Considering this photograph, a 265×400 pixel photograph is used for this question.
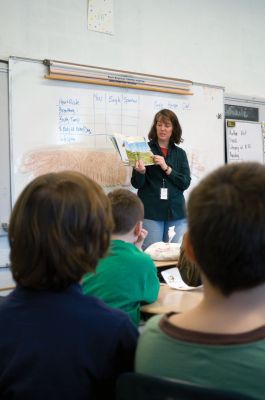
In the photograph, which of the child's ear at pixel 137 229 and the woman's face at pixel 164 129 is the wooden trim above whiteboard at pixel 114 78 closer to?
the woman's face at pixel 164 129

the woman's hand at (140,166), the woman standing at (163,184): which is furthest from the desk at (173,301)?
the woman standing at (163,184)

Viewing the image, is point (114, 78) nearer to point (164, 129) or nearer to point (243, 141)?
point (164, 129)

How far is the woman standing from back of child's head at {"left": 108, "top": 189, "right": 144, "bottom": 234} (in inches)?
71.6

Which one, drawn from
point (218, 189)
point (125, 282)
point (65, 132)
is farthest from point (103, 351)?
point (65, 132)

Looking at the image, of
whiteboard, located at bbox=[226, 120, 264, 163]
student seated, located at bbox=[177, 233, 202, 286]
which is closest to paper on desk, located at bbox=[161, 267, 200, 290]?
student seated, located at bbox=[177, 233, 202, 286]

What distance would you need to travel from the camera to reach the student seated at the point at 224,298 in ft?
2.55

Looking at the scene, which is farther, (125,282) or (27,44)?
(27,44)

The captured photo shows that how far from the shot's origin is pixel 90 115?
3.84m

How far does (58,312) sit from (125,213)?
92cm

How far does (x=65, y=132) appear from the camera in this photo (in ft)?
12.2

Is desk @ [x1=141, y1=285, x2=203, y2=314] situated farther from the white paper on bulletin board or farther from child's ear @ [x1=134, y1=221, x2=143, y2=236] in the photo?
the white paper on bulletin board

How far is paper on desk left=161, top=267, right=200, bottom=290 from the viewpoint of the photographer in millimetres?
2043

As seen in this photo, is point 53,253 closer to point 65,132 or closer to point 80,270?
point 80,270

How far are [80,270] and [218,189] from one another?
381mm
